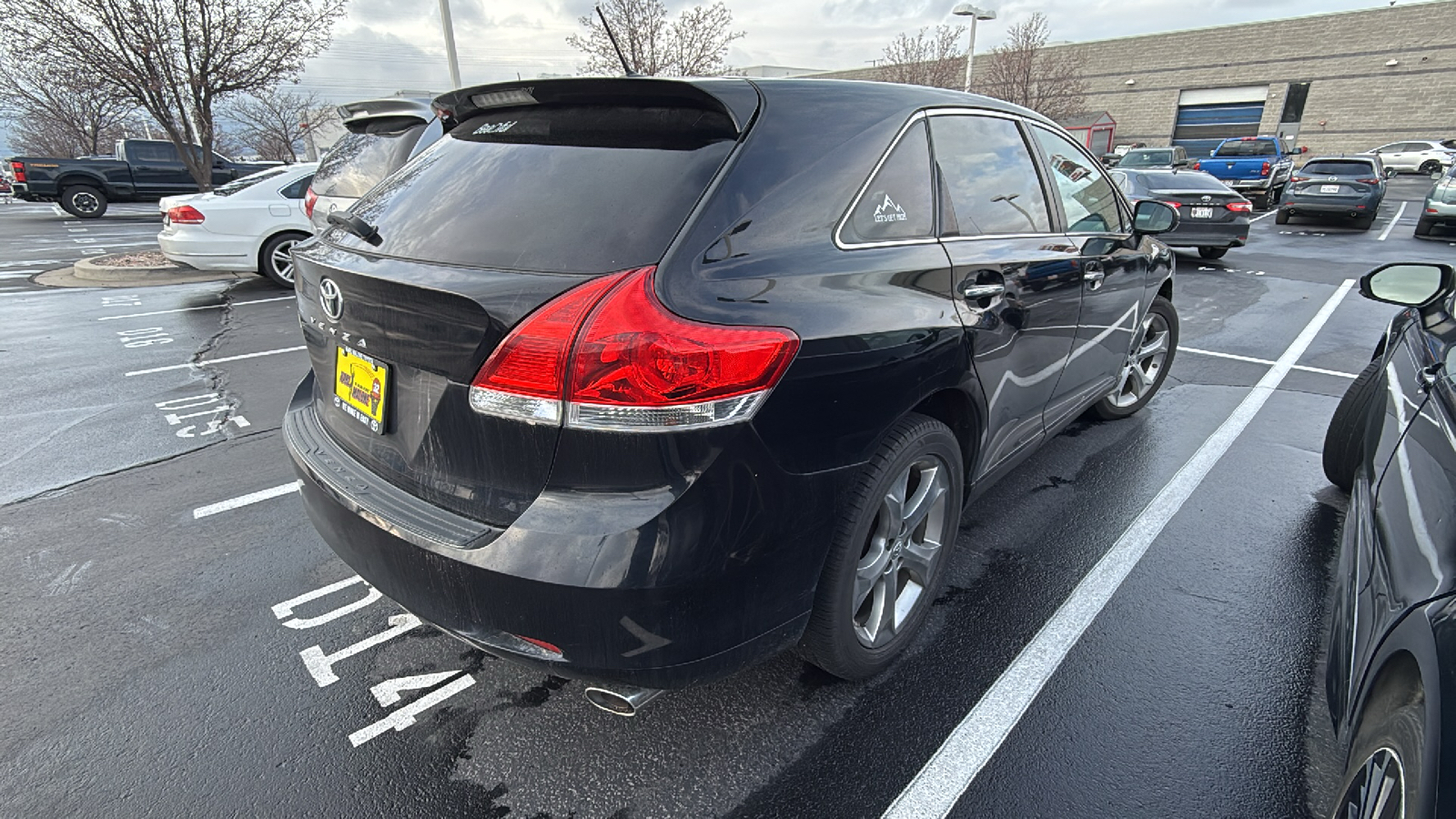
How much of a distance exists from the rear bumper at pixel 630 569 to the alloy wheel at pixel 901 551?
1.17ft

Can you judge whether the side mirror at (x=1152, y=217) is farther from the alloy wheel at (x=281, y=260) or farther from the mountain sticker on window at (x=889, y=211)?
the alloy wheel at (x=281, y=260)

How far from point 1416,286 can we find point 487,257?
310cm

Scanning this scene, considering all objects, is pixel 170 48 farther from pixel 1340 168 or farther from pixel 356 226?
pixel 1340 168

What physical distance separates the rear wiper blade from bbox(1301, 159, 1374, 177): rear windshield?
2173cm

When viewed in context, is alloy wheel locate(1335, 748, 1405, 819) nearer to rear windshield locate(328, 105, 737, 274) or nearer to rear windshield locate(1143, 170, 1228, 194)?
rear windshield locate(328, 105, 737, 274)

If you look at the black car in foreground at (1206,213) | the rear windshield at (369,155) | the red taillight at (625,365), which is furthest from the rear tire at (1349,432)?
the black car in foreground at (1206,213)

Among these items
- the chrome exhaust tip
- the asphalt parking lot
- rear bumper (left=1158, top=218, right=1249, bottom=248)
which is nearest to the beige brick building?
rear bumper (left=1158, top=218, right=1249, bottom=248)

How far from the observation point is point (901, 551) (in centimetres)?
233

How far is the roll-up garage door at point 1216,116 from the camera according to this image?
44.7 m

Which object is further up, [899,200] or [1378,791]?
[899,200]

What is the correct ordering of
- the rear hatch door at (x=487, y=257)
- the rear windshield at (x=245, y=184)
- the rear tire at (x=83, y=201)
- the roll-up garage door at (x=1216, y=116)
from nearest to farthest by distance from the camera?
the rear hatch door at (x=487, y=257) → the rear windshield at (x=245, y=184) → the rear tire at (x=83, y=201) → the roll-up garage door at (x=1216, y=116)


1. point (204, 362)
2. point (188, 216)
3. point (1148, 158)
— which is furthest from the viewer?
point (1148, 158)

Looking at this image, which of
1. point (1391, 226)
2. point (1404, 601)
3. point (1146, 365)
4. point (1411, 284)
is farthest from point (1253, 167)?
point (1404, 601)

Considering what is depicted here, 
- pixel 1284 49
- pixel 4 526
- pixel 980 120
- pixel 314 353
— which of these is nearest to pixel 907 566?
pixel 980 120
